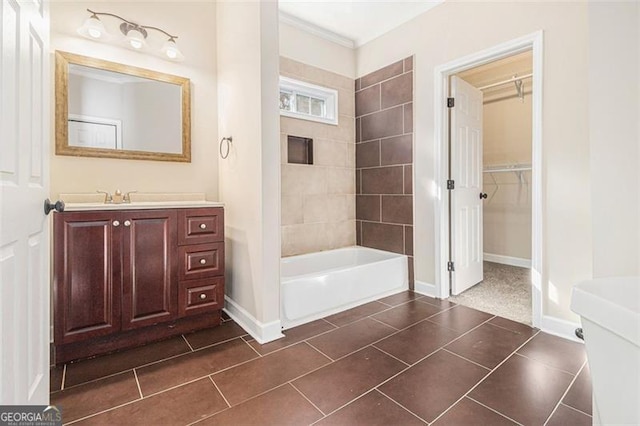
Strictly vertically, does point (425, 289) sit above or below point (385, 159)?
below

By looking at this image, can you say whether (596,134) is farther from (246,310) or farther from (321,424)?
(246,310)

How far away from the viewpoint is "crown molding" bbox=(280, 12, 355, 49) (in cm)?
300

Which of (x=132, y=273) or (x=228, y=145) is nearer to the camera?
(x=132, y=273)

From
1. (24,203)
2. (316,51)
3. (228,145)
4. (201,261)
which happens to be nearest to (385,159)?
(316,51)

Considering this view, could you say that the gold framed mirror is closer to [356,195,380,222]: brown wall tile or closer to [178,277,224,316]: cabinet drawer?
[178,277,224,316]: cabinet drawer

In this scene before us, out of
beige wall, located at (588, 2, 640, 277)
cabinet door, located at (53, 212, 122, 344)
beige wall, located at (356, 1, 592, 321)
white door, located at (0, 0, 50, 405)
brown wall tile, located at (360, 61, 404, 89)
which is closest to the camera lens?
white door, located at (0, 0, 50, 405)

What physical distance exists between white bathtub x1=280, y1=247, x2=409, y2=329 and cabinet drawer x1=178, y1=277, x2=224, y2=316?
471 millimetres

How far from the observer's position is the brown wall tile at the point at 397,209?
10.0ft

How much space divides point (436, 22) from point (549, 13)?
93cm

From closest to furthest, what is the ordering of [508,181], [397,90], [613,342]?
[613,342] → [397,90] → [508,181]

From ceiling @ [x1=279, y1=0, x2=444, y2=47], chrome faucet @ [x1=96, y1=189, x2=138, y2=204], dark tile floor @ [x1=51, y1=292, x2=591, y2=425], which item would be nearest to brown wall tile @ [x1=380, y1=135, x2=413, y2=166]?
ceiling @ [x1=279, y1=0, x2=444, y2=47]

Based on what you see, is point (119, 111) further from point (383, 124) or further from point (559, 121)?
point (559, 121)

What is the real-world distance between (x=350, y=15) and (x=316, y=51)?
1.59 ft

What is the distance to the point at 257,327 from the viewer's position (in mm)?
2086
